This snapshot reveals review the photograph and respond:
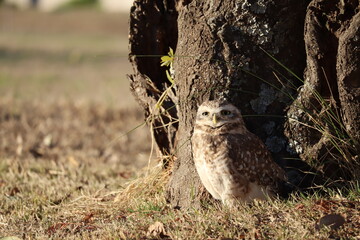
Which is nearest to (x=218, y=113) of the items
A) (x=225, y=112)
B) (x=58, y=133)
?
(x=225, y=112)

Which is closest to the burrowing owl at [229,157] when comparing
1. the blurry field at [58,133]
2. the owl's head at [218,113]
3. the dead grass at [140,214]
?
the owl's head at [218,113]

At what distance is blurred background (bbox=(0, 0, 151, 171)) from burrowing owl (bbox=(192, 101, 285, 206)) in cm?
91

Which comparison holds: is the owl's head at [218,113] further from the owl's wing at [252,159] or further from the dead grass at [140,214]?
the dead grass at [140,214]

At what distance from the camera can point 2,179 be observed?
6.48 m

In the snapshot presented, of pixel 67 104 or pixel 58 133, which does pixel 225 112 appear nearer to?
pixel 58 133

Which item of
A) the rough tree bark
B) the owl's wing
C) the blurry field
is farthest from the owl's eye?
the blurry field

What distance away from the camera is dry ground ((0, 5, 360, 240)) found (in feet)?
13.4

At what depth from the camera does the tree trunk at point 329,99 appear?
4.46 m

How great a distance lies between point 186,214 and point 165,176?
0.91 meters

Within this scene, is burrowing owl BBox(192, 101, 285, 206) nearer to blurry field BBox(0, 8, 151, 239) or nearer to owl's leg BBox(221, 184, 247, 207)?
owl's leg BBox(221, 184, 247, 207)

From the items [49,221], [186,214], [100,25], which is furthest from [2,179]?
[100,25]

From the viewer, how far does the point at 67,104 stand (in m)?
10.8

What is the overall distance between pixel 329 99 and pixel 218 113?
2.78 ft

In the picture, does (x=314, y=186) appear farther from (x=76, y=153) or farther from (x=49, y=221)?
(x=76, y=153)
